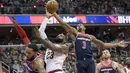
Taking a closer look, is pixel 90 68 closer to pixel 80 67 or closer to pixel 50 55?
pixel 80 67

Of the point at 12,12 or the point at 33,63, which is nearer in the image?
the point at 33,63

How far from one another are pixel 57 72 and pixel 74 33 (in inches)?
63.2

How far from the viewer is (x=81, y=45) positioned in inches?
302

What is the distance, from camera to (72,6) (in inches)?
1072

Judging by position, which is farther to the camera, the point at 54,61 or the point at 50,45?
the point at 54,61

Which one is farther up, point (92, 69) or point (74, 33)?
point (74, 33)

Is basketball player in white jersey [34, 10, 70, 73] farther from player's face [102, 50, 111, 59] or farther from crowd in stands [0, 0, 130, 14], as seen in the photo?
crowd in stands [0, 0, 130, 14]

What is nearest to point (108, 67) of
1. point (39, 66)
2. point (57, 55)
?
point (57, 55)

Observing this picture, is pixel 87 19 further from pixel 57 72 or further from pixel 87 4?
pixel 57 72

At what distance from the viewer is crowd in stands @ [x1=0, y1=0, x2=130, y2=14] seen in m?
25.1

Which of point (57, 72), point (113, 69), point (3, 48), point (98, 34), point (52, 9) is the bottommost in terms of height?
point (98, 34)

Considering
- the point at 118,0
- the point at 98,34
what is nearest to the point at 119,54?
the point at 98,34

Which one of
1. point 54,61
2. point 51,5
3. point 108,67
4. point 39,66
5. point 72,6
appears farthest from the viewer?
point 72,6

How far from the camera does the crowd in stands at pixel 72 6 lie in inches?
988
